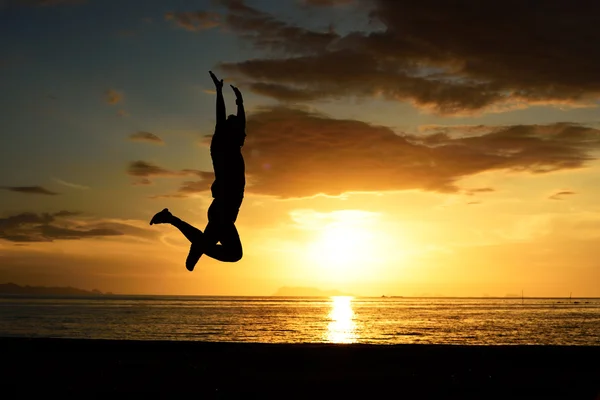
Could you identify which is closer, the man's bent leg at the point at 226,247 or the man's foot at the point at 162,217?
the man's bent leg at the point at 226,247

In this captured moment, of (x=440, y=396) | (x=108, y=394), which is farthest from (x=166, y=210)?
(x=440, y=396)

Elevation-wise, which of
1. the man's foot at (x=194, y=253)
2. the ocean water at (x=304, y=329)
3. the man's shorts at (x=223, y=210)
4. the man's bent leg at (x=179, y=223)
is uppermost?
the man's shorts at (x=223, y=210)

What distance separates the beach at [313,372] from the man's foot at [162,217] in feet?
7.86

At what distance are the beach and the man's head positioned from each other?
363cm

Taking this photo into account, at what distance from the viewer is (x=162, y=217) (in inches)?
366

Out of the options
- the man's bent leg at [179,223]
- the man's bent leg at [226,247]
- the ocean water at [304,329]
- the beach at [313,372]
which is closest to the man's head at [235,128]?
the man's bent leg at [226,247]

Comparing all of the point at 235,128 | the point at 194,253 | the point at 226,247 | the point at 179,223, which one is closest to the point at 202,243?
the point at 194,253

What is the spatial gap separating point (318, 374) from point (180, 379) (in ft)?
7.74

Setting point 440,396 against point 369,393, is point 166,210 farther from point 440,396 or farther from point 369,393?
point 440,396

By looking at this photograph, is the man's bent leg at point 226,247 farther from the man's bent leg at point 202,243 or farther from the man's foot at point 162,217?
the man's foot at point 162,217

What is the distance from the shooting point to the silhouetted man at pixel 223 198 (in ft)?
30.0

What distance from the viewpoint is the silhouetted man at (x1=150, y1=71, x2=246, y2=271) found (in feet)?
30.0

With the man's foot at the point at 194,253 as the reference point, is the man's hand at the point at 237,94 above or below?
above

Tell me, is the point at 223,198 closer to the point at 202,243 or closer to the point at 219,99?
the point at 202,243
